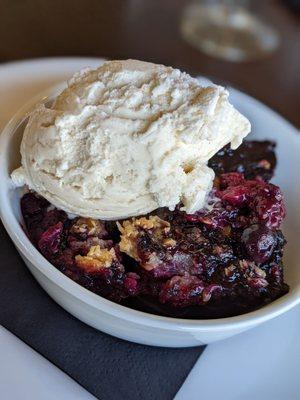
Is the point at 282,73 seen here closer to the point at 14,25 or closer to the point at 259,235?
the point at 14,25

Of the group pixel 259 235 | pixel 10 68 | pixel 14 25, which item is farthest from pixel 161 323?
pixel 14 25

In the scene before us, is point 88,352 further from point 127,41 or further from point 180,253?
point 127,41

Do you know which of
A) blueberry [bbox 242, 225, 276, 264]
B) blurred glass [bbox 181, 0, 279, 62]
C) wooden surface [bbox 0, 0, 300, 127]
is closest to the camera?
blueberry [bbox 242, 225, 276, 264]

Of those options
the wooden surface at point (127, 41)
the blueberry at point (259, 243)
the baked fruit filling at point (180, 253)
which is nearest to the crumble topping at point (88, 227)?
the baked fruit filling at point (180, 253)

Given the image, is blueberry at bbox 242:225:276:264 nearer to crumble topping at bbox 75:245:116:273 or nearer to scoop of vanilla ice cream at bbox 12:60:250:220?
scoop of vanilla ice cream at bbox 12:60:250:220

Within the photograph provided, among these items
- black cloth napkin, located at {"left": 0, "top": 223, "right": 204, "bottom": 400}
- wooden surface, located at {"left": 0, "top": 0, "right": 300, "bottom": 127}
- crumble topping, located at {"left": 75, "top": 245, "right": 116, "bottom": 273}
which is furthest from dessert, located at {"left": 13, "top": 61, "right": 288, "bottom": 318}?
wooden surface, located at {"left": 0, "top": 0, "right": 300, "bottom": 127}

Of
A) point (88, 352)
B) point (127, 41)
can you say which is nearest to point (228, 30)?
point (127, 41)
